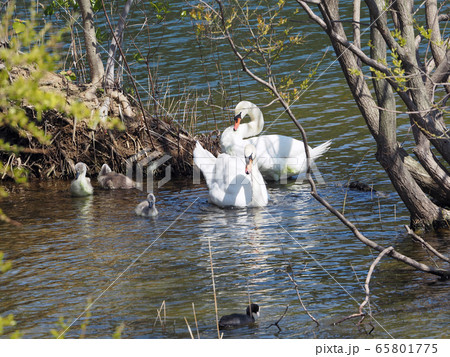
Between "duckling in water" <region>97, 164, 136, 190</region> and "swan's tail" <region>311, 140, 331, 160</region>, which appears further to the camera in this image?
"swan's tail" <region>311, 140, 331, 160</region>

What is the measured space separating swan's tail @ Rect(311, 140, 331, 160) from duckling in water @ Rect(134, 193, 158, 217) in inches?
126

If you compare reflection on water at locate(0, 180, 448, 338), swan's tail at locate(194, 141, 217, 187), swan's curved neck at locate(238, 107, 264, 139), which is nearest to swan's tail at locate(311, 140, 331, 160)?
reflection on water at locate(0, 180, 448, 338)

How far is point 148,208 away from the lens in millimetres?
9133

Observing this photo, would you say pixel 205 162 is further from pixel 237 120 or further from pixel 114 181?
pixel 114 181

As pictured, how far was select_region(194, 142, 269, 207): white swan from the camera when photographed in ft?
31.2

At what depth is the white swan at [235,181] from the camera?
950 cm

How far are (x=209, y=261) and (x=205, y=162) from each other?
317 centimetres

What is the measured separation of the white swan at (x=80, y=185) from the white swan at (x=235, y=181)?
1.75 meters

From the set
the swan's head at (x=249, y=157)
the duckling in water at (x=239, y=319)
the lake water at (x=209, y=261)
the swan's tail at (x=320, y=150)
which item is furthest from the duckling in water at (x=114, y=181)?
the duckling in water at (x=239, y=319)

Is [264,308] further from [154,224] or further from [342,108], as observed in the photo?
[342,108]

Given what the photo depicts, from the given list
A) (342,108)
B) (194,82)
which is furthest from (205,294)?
(194,82)

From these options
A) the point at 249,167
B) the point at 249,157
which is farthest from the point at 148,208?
the point at 249,157

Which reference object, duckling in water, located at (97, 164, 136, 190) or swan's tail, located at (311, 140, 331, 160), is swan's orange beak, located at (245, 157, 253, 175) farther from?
duckling in water, located at (97, 164, 136, 190)

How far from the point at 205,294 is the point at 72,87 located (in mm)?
6452
